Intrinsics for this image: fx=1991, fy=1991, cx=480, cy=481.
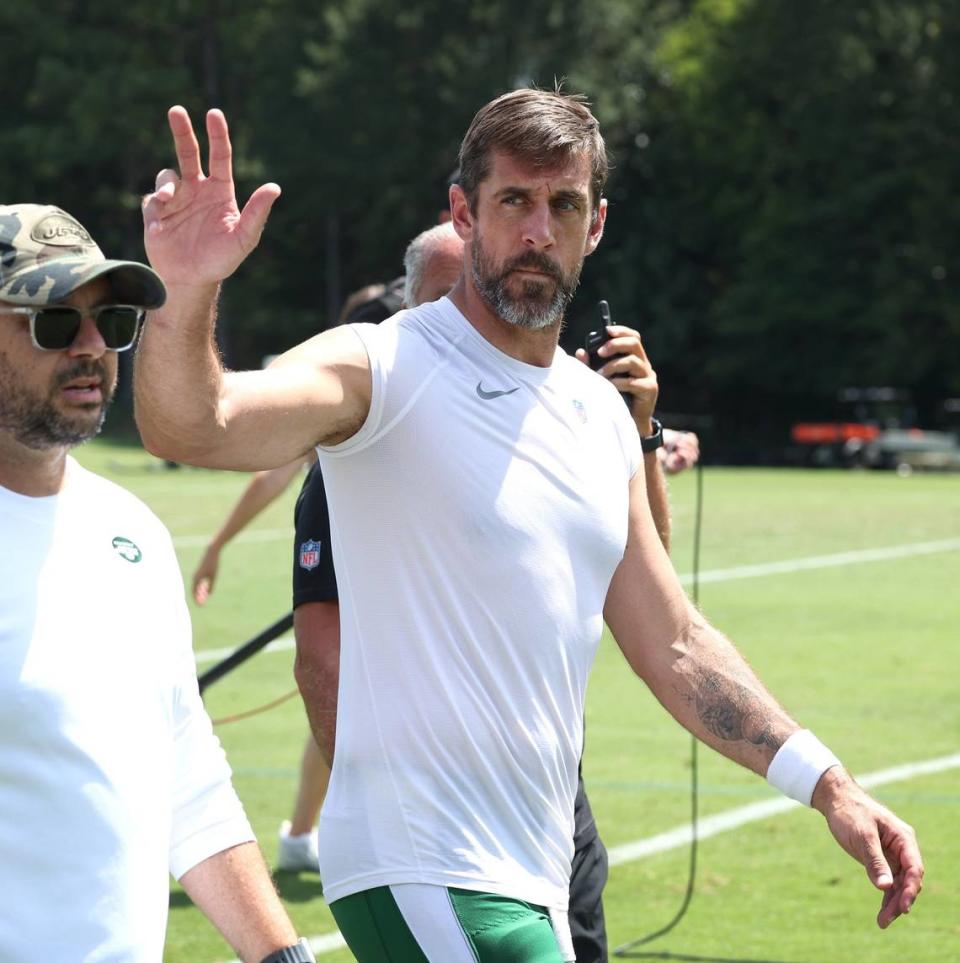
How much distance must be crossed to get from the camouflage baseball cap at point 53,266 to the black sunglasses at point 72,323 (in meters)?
0.02

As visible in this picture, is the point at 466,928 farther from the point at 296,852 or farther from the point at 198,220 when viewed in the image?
the point at 296,852

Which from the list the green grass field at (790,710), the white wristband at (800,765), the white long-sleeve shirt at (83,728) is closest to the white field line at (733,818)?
the green grass field at (790,710)

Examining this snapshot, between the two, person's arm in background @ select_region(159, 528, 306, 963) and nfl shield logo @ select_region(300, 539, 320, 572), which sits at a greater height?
person's arm in background @ select_region(159, 528, 306, 963)

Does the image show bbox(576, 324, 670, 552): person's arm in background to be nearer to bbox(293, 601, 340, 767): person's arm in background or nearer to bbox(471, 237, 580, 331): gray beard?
bbox(293, 601, 340, 767): person's arm in background

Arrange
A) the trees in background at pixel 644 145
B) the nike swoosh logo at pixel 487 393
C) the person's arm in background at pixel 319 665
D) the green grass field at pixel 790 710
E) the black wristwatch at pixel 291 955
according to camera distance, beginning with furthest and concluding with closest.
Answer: the trees in background at pixel 644 145 → the green grass field at pixel 790 710 → the person's arm in background at pixel 319 665 → the nike swoosh logo at pixel 487 393 → the black wristwatch at pixel 291 955

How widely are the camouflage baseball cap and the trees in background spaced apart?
5535cm

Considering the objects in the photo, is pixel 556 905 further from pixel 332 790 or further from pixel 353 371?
pixel 353 371

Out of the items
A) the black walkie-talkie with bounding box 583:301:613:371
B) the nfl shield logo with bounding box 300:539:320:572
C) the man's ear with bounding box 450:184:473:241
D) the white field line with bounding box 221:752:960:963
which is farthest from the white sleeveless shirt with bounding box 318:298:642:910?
the white field line with bounding box 221:752:960:963

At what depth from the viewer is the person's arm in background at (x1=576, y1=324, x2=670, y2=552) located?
202 inches

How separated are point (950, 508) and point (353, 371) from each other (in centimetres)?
2488

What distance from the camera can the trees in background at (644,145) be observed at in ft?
193

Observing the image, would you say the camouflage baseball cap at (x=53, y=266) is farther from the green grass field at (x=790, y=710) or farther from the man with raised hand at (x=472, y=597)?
the green grass field at (x=790, y=710)

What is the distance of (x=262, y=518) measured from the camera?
25.0 meters

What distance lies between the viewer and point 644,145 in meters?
64.9
